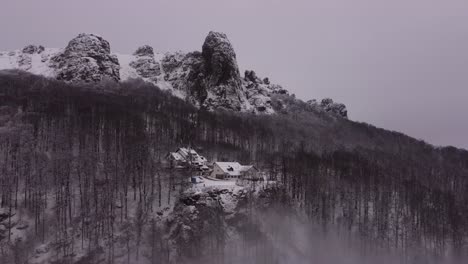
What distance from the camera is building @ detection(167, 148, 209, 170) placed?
10525 centimetres

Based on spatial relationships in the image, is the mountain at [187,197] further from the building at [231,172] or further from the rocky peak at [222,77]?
the rocky peak at [222,77]

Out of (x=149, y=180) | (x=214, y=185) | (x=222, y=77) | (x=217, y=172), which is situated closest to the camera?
(x=214, y=185)

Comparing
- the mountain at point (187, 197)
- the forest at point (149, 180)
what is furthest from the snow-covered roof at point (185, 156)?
the forest at point (149, 180)

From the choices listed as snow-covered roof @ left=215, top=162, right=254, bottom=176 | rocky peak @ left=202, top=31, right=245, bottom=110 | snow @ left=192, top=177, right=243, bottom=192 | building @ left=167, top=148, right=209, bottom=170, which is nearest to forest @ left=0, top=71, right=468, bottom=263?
building @ left=167, top=148, right=209, bottom=170

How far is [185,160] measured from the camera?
351ft

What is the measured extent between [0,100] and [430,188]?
13710cm

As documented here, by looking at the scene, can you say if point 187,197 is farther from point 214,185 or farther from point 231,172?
point 231,172

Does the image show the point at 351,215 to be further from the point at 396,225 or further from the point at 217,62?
the point at 217,62

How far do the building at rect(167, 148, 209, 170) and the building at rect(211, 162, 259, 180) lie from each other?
172 inches

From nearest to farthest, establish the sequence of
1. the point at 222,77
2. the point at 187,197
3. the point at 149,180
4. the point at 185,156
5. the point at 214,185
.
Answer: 1. the point at 187,197
2. the point at 214,185
3. the point at 149,180
4. the point at 185,156
5. the point at 222,77

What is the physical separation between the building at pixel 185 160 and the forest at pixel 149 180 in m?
4.24

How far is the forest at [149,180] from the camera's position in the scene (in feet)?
271

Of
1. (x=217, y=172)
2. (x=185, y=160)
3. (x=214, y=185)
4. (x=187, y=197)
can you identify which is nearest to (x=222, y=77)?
(x=185, y=160)

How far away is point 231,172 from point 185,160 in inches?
467
